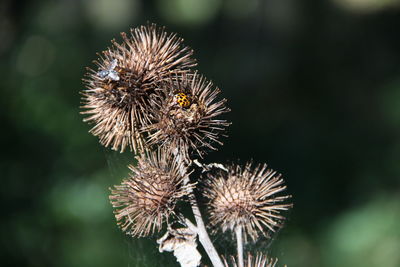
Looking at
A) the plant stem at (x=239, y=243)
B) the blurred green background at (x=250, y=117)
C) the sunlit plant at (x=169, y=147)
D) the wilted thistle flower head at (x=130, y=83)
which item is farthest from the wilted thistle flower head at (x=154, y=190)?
the blurred green background at (x=250, y=117)

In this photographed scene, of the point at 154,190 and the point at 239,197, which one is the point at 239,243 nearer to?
the point at 239,197

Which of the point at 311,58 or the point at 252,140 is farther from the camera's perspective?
the point at 311,58

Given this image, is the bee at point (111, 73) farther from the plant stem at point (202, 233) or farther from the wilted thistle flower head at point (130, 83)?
the plant stem at point (202, 233)

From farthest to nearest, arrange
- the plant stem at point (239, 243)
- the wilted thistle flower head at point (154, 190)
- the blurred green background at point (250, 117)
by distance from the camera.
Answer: the blurred green background at point (250, 117), the wilted thistle flower head at point (154, 190), the plant stem at point (239, 243)

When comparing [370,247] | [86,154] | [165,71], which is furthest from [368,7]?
[165,71]

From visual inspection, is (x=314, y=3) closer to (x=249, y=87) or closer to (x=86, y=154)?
(x=249, y=87)

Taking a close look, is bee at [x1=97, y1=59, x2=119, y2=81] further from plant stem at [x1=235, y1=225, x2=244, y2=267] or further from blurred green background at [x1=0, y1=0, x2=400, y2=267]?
plant stem at [x1=235, y1=225, x2=244, y2=267]

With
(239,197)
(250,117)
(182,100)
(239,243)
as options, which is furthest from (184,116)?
(250,117)
